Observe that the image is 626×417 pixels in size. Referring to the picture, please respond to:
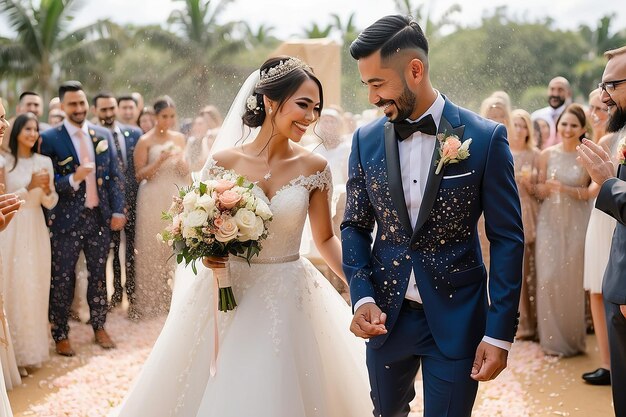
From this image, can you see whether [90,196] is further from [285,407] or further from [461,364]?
[461,364]

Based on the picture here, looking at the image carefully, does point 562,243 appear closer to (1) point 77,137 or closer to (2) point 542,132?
(2) point 542,132

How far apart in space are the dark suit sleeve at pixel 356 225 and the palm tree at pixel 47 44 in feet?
88.8

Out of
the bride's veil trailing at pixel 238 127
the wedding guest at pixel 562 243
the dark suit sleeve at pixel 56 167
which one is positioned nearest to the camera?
the bride's veil trailing at pixel 238 127

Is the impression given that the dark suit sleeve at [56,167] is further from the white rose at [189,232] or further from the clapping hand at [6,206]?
the white rose at [189,232]

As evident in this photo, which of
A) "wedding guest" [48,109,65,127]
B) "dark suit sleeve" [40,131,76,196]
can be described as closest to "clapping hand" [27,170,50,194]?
"dark suit sleeve" [40,131,76,196]

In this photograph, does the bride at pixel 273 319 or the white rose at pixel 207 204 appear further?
the bride at pixel 273 319

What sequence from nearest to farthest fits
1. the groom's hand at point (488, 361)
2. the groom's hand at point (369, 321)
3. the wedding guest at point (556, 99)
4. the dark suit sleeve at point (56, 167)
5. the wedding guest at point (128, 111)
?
the groom's hand at point (488, 361) → the groom's hand at point (369, 321) → the dark suit sleeve at point (56, 167) → the wedding guest at point (556, 99) → the wedding guest at point (128, 111)

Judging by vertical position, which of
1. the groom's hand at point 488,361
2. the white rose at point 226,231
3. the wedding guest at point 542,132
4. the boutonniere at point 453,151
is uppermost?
the boutonniere at point 453,151

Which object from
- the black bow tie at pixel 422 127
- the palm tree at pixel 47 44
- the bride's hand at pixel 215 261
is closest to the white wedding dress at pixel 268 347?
the bride's hand at pixel 215 261

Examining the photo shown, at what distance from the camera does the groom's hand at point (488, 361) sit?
2.85 m

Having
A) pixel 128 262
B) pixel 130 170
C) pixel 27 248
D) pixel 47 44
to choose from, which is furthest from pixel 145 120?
pixel 47 44

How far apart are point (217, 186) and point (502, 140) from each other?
139 cm

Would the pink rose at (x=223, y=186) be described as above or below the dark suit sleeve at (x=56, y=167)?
above

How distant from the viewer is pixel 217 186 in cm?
369
